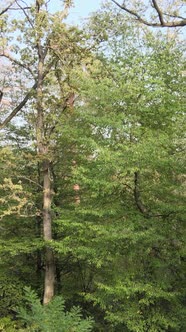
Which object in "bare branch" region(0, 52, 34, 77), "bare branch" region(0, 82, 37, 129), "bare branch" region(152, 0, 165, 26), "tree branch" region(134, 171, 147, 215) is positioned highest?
"bare branch" region(0, 52, 34, 77)

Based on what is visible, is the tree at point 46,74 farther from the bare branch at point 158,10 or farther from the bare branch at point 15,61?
the bare branch at point 158,10

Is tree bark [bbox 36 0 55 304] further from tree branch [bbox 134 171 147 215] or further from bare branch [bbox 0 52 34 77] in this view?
tree branch [bbox 134 171 147 215]

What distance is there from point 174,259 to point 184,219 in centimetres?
92

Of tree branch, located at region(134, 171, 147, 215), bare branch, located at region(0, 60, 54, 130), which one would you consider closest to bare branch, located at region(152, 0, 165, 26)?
tree branch, located at region(134, 171, 147, 215)

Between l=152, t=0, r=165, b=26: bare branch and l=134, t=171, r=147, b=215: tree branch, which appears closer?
l=152, t=0, r=165, b=26: bare branch

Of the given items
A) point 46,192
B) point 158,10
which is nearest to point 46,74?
point 46,192

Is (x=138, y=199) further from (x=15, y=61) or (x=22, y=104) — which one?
(x=15, y=61)

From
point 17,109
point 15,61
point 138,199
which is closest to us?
point 138,199

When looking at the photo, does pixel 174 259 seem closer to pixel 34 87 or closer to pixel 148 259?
pixel 148 259

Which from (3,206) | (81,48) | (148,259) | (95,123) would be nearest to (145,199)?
(148,259)

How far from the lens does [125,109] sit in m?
7.68

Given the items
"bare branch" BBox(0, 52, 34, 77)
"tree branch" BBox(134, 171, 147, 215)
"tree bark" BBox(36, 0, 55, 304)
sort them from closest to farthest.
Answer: "tree branch" BBox(134, 171, 147, 215) < "tree bark" BBox(36, 0, 55, 304) < "bare branch" BBox(0, 52, 34, 77)

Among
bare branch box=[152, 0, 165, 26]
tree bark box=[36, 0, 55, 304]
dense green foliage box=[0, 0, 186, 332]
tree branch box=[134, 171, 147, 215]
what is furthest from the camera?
tree bark box=[36, 0, 55, 304]

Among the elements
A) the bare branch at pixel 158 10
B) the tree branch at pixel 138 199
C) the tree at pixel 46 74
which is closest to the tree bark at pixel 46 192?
the tree at pixel 46 74
